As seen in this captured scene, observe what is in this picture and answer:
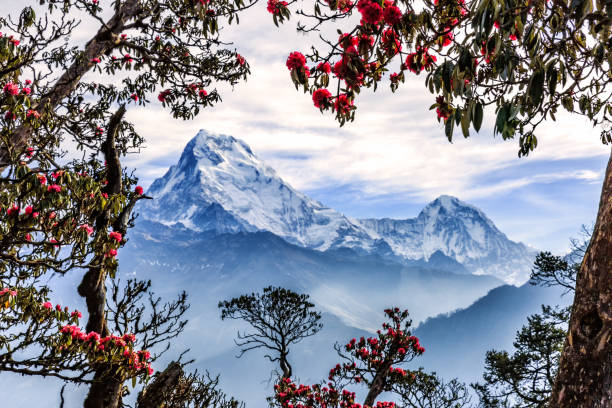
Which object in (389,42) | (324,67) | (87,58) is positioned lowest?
(324,67)

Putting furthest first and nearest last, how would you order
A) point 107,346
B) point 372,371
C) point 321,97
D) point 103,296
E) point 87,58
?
1. point 372,371
2. point 87,58
3. point 103,296
4. point 107,346
5. point 321,97

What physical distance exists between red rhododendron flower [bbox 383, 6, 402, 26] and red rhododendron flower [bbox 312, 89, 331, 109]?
684mm

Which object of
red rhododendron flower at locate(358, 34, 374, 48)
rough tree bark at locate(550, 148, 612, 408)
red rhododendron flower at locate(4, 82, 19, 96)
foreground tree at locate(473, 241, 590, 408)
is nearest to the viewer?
rough tree bark at locate(550, 148, 612, 408)

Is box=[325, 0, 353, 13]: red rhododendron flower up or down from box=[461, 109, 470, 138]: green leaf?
up

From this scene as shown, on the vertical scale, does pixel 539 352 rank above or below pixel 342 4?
below

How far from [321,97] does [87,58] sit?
3.40m

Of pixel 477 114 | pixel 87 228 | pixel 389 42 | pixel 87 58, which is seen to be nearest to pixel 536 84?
pixel 477 114

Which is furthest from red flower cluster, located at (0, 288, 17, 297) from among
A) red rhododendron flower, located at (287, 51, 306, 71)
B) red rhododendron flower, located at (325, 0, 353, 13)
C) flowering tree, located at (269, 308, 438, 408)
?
flowering tree, located at (269, 308, 438, 408)

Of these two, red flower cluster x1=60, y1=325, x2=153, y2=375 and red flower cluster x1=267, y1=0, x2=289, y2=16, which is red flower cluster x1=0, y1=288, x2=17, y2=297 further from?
red flower cluster x1=267, y1=0, x2=289, y2=16

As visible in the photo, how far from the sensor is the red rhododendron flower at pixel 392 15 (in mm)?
2547

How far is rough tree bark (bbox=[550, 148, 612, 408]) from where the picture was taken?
1.76 meters

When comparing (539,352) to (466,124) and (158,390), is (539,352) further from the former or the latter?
(466,124)

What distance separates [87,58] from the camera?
14.7 ft

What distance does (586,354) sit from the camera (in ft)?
5.97
